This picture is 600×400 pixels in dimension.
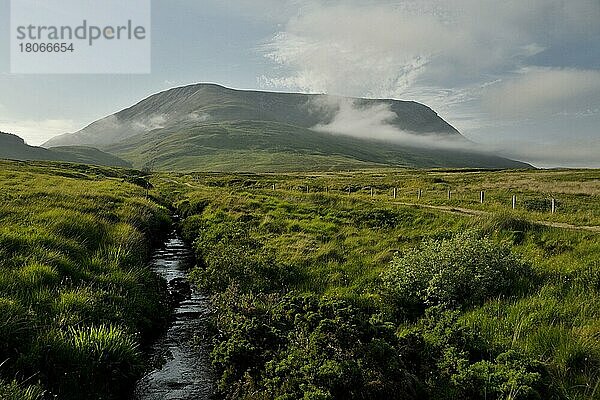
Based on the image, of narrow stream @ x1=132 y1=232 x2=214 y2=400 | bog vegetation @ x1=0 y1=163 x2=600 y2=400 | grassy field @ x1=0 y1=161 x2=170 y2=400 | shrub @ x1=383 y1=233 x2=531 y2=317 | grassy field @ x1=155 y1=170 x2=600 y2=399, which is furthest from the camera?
shrub @ x1=383 y1=233 x2=531 y2=317

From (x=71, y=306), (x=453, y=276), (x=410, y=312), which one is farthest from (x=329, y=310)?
(x=71, y=306)

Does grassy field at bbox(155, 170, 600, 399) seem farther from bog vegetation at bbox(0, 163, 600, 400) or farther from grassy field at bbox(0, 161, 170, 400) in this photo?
grassy field at bbox(0, 161, 170, 400)

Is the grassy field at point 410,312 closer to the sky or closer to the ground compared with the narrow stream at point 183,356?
closer to the sky

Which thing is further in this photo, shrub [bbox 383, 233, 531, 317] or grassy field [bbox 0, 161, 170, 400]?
shrub [bbox 383, 233, 531, 317]

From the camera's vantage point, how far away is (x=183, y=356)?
1265 centimetres

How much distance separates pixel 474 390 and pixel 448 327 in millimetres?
2079

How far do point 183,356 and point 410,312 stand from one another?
692 centimetres

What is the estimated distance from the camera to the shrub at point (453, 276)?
13578 millimetres

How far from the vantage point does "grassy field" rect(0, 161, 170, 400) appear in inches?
364

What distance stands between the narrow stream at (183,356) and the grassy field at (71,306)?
0.58 metres

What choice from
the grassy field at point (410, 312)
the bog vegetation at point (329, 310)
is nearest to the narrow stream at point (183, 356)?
the bog vegetation at point (329, 310)

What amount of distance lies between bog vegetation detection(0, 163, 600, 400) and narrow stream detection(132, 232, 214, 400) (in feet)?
1.58

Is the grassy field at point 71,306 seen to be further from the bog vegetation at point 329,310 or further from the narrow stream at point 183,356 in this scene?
the narrow stream at point 183,356

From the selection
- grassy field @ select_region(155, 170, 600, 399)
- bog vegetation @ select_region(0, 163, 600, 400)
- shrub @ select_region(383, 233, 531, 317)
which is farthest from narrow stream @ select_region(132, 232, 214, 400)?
shrub @ select_region(383, 233, 531, 317)
